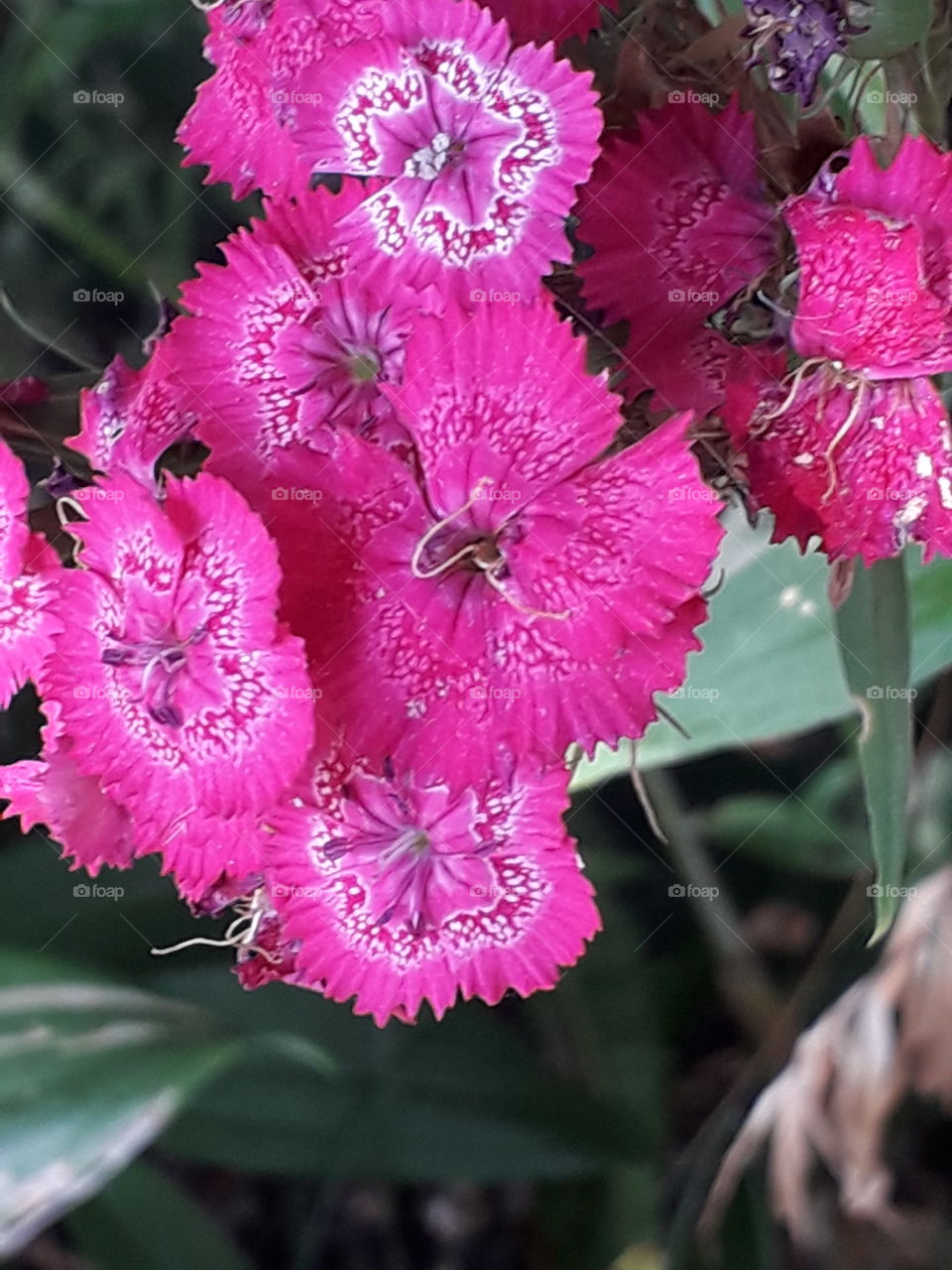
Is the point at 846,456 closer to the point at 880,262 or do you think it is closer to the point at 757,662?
the point at 880,262

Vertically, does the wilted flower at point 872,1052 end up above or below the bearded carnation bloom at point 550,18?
below

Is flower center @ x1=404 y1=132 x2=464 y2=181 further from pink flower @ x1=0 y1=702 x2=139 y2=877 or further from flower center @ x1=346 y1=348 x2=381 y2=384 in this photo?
pink flower @ x1=0 y1=702 x2=139 y2=877

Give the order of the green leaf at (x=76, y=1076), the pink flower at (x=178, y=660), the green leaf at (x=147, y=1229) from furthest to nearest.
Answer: the green leaf at (x=147, y=1229), the green leaf at (x=76, y=1076), the pink flower at (x=178, y=660)

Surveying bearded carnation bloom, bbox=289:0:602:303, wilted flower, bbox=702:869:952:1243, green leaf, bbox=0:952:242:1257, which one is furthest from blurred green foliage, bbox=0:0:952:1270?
bearded carnation bloom, bbox=289:0:602:303

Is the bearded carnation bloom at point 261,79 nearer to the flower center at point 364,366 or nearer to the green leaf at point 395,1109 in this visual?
the flower center at point 364,366

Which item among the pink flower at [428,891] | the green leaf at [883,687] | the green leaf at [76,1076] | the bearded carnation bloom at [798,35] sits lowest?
the green leaf at [76,1076]

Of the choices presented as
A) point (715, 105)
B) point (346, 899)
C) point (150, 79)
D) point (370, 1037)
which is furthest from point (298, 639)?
point (150, 79)

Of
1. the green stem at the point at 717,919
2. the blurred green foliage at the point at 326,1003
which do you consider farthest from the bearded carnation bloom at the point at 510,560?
the green stem at the point at 717,919
